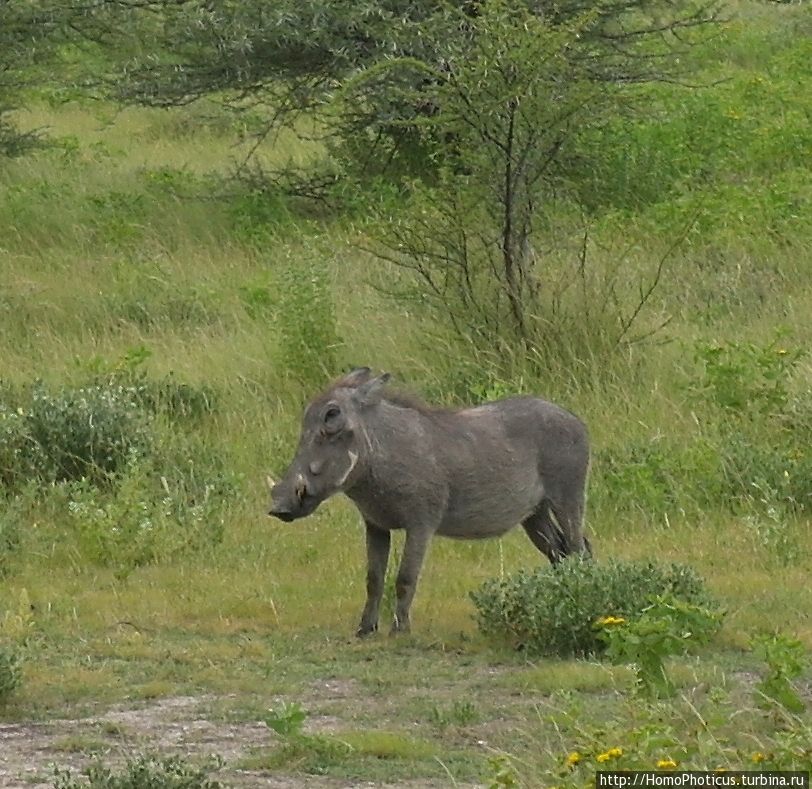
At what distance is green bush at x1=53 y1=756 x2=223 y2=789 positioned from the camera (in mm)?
4984

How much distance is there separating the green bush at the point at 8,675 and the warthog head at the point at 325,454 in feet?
4.00

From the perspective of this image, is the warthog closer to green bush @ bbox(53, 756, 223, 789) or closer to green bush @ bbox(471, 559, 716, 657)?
green bush @ bbox(471, 559, 716, 657)

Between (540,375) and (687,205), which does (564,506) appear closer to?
(540,375)

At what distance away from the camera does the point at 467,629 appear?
7.72 metres

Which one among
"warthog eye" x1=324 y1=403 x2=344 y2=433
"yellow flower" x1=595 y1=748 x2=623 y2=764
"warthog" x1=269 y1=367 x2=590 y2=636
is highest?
"yellow flower" x1=595 y1=748 x2=623 y2=764

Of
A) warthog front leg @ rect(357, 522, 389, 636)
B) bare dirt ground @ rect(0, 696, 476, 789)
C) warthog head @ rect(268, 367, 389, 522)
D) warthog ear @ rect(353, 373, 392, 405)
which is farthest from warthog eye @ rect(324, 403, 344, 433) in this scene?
bare dirt ground @ rect(0, 696, 476, 789)

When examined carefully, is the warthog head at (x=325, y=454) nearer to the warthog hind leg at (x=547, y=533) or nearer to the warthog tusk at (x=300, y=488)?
the warthog tusk at (x=300, y=488)

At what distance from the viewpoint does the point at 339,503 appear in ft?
32.9

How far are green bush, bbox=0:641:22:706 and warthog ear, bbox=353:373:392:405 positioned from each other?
1908mm

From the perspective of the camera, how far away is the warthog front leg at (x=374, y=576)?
768 centimetres

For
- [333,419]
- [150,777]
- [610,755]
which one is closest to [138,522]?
[333,419]

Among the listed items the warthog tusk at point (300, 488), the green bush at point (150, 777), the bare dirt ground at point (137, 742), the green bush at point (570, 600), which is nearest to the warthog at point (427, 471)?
the warthog tusk at point (300, 488)

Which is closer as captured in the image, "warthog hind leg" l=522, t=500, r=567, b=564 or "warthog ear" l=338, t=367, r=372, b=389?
"warthog ear" l=338, t=367, r=372, b=389

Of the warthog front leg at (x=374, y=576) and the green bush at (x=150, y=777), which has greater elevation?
the green bush at (x=150, y=777)
